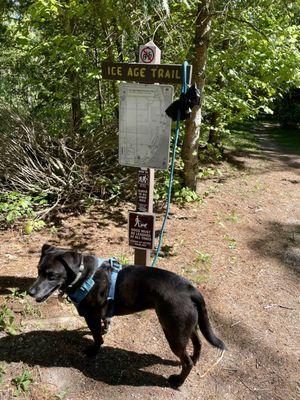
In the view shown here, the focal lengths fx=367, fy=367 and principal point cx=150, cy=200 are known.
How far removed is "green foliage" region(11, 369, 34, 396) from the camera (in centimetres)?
308

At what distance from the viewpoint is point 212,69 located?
301 inches

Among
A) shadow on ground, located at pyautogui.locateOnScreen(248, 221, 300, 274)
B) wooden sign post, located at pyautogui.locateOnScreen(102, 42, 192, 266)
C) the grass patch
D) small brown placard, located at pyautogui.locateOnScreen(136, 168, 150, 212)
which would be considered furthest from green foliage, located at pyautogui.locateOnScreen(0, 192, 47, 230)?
the grass patch

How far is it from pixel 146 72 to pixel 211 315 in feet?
9.18

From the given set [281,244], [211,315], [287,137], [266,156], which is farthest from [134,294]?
[287,137]

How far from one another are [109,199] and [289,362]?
4314 millimetres

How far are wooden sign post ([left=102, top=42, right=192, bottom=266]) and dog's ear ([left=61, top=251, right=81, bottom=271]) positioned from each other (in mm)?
1016

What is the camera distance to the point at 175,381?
3.27 metres

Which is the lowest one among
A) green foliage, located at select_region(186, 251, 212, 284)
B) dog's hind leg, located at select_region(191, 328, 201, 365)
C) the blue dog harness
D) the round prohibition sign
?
green foliage, located at select_region(186, 251, 212, 284)

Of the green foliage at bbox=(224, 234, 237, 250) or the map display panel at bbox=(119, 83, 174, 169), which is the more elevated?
the map display panel at bbox=(119, 83, 174, 169)

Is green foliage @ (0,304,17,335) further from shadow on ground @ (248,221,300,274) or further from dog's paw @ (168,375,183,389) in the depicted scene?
shadow on ground @ (248,221,300,274)

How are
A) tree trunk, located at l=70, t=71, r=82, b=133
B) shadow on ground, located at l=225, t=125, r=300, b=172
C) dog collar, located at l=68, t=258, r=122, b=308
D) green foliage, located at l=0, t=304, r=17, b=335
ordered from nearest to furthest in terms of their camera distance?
dog collar, located at l=68, t=258, r=122, b=308 < green foliage, located at l=0, t=304, r=17, b=335 < tree trunk, located at l=70, t=71, r=82, b=133 < shadow on ground, located at l=225, t=125, r=300, b=172

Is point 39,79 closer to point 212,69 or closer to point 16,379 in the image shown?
point 212,69

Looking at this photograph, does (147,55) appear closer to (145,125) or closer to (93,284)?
(145,125)

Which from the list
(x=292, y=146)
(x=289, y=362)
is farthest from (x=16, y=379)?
(x=292, y=146)
